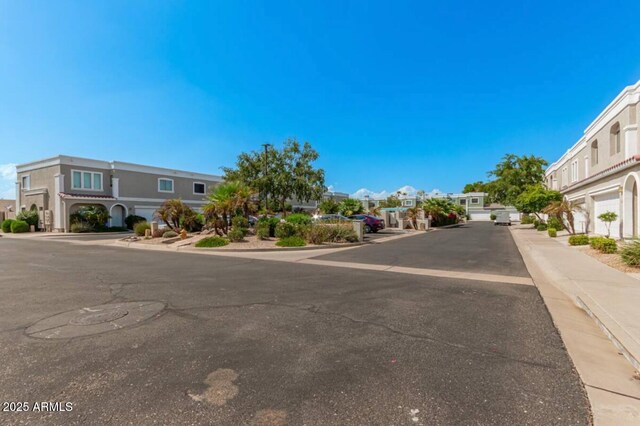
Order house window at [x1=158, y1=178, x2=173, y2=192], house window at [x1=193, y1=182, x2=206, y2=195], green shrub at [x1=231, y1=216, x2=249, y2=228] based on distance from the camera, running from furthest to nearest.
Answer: house window at [x1=193, y1=182, x2=206, y2=195], house window at [x1=158, y1=178, x2=173, y2=192], green shrub at [x1=231, y1=216, x2=249, y2=228]

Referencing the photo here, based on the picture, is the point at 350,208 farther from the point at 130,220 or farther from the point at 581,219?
the point at 130,220

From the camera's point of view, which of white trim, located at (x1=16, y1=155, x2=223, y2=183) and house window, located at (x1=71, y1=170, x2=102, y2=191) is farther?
house window, located at (x1=71, y1=170, x2=102, y2=191)

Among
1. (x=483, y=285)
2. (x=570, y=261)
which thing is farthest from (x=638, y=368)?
(x=570, y=261)

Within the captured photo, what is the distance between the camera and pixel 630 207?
625 inches

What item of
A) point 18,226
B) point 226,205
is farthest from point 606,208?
point 18,226

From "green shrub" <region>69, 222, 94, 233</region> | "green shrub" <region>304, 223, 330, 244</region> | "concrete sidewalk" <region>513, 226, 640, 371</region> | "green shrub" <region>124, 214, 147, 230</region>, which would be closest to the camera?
"concrete sidewalk" <region>513, 226, 640, 371</region>

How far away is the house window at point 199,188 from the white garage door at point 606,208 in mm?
41039

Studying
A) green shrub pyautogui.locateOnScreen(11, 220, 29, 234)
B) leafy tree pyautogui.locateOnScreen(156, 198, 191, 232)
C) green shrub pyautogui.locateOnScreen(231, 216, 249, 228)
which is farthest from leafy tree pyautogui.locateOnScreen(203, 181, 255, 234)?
green shrub pyautogui.locateOnScreen(11, 220, 29, 234)

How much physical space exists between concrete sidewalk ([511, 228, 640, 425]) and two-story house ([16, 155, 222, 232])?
37680 mm

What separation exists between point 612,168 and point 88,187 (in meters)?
42.9

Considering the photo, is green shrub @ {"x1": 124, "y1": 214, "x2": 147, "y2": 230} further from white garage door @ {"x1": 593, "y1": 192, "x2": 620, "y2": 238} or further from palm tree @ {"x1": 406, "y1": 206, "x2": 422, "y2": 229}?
white garage door @ {"x1": 593, "y1": 192, "x2": 620, "y2": 238}

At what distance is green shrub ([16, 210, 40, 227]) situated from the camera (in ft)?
109

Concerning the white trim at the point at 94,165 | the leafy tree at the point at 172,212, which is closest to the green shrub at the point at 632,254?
the leafy tree at the point at 172,212

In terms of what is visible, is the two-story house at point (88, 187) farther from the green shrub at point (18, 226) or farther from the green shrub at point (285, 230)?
the green shrub at point (285, 230)
